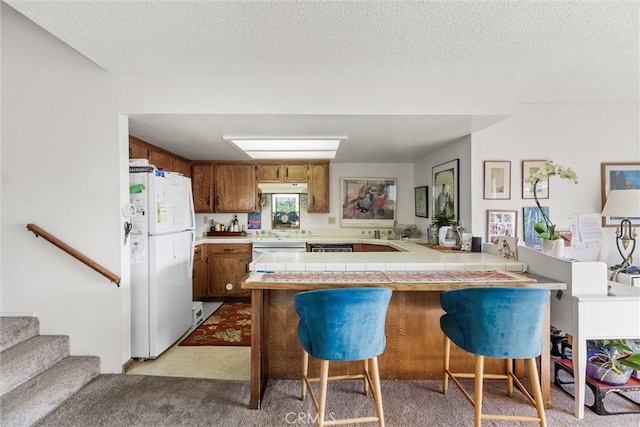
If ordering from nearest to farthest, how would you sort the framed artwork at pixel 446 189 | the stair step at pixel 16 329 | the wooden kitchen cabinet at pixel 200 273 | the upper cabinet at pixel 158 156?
1. the stair step at pixel 16 329
2. the upper cabinet at pixel 158 156
3. the framed artwork at pixel 446 189
4. the wooden kitchen cabinet at pixel 200 273

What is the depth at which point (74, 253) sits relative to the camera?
2299 millimetres

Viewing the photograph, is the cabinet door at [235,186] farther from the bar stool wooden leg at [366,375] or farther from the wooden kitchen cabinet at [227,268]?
the bar stool wooden leg at [366,375]

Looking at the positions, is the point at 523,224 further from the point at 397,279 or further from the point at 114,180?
the point at 114,180

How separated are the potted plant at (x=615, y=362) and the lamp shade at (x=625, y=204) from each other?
3.36 feet

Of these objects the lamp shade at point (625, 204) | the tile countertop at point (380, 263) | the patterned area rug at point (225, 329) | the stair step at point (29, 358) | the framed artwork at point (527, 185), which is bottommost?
the patterned area rug at point (225, 329)

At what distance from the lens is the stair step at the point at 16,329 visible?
2191 mm

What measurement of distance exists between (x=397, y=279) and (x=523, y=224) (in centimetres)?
193

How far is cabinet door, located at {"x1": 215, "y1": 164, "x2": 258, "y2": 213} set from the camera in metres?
4.63

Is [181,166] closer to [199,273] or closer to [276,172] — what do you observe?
[276,172]

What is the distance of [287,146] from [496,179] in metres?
2.16

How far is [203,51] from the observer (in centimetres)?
203

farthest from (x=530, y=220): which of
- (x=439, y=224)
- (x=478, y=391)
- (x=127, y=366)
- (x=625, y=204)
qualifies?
(x=127, y=366)

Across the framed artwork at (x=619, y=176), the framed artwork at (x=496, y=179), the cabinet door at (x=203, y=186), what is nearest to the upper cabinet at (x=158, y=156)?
the cabinet door at (x=203, y=186)

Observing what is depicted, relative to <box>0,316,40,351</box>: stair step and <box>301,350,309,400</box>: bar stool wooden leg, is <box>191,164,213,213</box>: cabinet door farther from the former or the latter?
<box>301,350,309,400</box>: bar stool wooden leg
